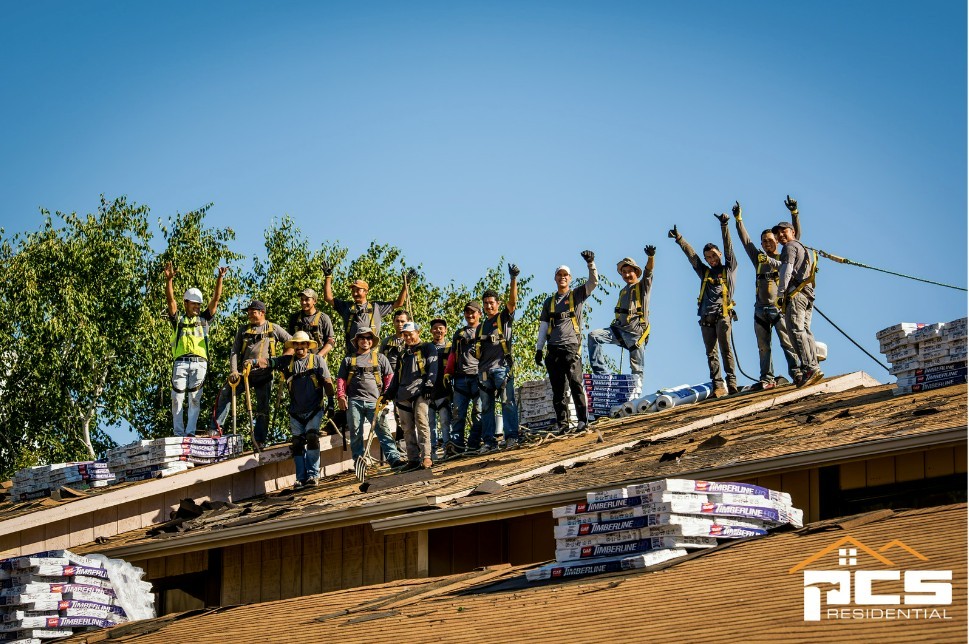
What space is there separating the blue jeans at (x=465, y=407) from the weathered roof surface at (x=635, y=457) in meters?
1.30

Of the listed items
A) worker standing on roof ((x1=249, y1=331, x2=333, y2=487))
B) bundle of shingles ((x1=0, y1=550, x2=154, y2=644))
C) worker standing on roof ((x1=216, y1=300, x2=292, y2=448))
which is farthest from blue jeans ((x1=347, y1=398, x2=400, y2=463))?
bundle of shingles ((x1=0, y1=550, x2=154, y2=644))

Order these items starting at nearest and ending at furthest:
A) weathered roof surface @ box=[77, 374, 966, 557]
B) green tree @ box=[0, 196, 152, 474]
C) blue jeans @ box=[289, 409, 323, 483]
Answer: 1. weathered roof surface @ box=[77, 374, 966, 557]
2. blue jeans @ box=[289, 409, 323, 483]
3. green tree @ box=[0, 196, 152, 474]

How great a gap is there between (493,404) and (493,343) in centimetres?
82

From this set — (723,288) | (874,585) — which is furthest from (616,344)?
(874,585)

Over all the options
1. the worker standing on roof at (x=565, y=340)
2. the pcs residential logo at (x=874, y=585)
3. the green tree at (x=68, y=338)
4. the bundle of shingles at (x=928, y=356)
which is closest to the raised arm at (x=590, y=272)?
the worker standing on roof at (x=565, y=340)

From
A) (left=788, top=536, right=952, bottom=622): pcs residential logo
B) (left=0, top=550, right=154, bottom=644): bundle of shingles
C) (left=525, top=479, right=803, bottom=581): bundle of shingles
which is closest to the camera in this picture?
(left=788, top=536, right=952, bottom=622): pcs residential logo

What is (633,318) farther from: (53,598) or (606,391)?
(53,598)

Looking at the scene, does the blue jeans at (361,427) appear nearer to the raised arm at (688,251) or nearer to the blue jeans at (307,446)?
the blue jeans at (307,446)

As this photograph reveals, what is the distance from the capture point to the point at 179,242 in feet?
133

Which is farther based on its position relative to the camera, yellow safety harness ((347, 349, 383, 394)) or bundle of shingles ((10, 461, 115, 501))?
bundle of shingles ((10, 461, 115, 501))

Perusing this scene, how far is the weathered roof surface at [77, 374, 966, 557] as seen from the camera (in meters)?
12.4

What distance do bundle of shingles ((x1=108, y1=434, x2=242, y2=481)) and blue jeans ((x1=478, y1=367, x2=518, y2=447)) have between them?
4.06 metres

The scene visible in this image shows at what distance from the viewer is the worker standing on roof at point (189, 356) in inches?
835

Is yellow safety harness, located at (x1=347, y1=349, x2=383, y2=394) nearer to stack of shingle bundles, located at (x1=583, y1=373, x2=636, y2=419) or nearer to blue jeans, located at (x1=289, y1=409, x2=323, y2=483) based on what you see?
blue jeans, located at (x1=289, y1=409, x2=323, y2=483)
